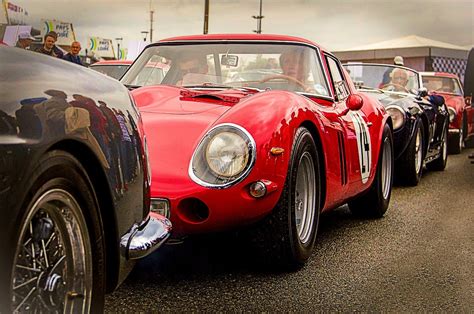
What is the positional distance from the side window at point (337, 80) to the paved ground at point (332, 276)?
38.5 inches

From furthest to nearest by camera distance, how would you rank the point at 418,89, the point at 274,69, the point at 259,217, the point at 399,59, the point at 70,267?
the point at 399,59
the point at 418,89
the point at 274,69
the point at 259,217
the point at 70,267

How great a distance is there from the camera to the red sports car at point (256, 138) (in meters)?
3.28

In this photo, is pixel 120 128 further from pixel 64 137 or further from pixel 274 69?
pixel 274 69

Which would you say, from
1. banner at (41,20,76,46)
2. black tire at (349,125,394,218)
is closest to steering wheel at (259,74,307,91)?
black tire at (349,125,394,218)

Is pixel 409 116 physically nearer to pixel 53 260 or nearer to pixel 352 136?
pixel 352 136

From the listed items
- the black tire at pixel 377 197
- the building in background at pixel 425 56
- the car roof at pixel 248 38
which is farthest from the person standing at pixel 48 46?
the building in background at pixel 425 56

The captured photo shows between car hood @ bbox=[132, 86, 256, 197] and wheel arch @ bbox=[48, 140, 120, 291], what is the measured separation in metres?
1.02

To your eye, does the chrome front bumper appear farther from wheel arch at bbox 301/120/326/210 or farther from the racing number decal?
the racing number decal

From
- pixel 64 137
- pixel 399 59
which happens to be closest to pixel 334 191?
pixel 64 137

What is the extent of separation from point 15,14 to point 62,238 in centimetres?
63

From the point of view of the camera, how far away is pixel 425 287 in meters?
3.45

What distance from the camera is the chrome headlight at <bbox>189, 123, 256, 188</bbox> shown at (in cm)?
326

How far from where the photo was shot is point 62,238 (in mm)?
1978

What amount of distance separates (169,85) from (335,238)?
1502mm
